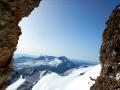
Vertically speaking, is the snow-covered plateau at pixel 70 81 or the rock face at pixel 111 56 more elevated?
the snow-covered plateau at pixel 70 81

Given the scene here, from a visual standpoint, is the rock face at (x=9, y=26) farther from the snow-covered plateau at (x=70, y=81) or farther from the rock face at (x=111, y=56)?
the snow-covered plateau at (x=70, y=81)

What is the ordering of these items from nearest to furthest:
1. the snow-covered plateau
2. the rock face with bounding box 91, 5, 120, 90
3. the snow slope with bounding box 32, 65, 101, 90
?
the rock face with bounding box 91, 5, 120, 90
the snow slope with bounding box 32, 65, 101, 90
the snow-covered plateau

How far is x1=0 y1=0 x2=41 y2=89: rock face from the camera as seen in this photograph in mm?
14828

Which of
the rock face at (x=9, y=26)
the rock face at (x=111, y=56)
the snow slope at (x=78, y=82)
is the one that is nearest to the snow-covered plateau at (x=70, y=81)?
the snow slope at (x=78, y=82)

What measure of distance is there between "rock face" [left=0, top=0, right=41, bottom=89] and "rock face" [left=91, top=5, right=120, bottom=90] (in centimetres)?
1566

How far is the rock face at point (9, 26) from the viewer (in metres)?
14.8

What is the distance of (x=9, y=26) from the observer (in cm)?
1556

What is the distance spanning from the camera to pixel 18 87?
135 m

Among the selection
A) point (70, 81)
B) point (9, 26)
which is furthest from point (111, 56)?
point (70, 81)

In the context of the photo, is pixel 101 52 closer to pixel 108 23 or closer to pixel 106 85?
pixel 108 23

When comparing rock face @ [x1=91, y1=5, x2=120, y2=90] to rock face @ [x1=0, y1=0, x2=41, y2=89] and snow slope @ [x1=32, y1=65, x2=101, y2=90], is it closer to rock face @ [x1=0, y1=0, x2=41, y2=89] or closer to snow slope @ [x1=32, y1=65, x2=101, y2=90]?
rock face @ [x1=0, y1=0, x2=41, y2=89]

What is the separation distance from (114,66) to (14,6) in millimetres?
21285

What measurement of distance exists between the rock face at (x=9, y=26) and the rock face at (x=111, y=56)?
1566 centimetres

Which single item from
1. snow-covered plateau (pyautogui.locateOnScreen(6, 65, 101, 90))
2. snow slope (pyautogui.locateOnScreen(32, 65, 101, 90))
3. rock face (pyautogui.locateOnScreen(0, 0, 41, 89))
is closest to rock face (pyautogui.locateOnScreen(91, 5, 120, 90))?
snow-covered plateau (pyautogui.locateOnScreen(6, 65, 101, 90))
